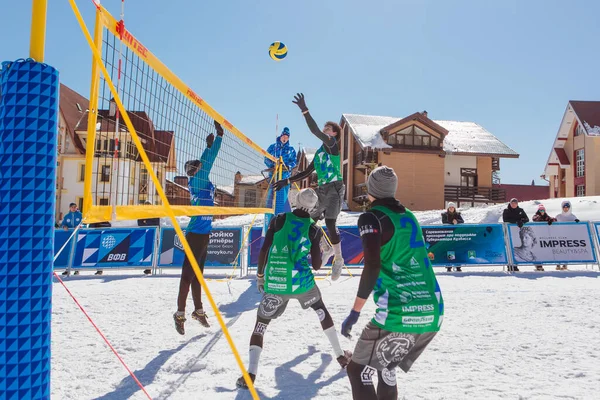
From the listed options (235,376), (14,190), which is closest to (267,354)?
(235,376)

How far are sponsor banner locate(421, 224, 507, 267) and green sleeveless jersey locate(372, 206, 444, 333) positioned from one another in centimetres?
851

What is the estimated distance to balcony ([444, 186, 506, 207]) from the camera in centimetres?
2920

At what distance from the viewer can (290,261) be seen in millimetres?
3561

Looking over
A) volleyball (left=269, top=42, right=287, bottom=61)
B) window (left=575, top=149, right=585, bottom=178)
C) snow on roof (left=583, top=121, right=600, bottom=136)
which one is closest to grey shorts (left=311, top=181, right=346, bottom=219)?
volleyball (left=269, top=42, right=287, bottom=61)

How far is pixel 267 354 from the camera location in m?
4.15

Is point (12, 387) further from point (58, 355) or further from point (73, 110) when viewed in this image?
point (73, 110)

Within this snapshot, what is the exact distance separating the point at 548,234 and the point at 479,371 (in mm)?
8449

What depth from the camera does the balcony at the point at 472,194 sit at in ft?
95.8

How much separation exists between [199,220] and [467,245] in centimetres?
794

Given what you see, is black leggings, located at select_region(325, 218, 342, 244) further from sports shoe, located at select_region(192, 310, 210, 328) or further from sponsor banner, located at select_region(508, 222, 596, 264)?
sponsor banner, located at select_region(508, 222, 596, 264)

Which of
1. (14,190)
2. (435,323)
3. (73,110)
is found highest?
(73,110)

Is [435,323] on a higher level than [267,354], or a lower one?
higher

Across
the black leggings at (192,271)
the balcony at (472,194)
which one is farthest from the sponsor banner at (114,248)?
the balcony at (472,194)

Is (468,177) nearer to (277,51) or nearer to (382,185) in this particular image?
(277,51)
